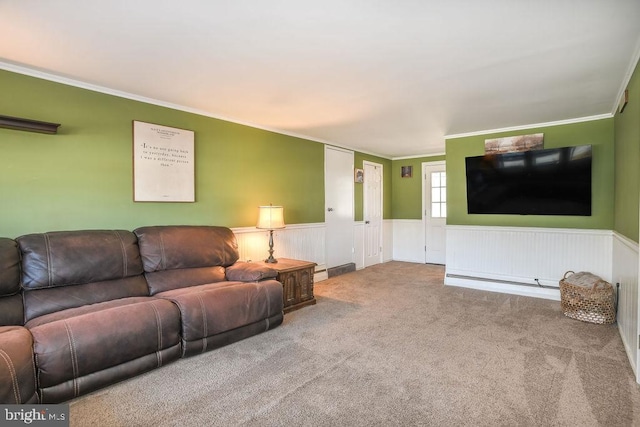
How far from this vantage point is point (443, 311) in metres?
3.68

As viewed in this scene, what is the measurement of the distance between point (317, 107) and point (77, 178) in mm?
2363

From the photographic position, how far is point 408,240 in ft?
23.1

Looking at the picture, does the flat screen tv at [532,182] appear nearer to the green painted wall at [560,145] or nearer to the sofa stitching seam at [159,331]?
the green painted wall at [560,145]

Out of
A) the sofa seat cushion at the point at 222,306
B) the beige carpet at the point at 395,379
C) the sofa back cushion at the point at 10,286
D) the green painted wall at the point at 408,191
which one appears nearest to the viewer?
the beige carpet at the point at 395,379

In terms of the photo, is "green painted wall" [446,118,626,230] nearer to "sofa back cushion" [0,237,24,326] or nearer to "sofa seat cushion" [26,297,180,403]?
"sofa seat cushion" [26,297,180,403]

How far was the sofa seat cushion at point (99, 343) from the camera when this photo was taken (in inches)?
74.1

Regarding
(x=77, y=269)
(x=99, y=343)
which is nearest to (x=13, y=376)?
(x=99, y=343)

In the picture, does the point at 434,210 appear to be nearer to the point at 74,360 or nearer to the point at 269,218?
the point at 269,218

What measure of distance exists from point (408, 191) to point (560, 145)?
120 inches

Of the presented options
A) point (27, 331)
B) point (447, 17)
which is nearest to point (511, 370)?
point (447, 17)

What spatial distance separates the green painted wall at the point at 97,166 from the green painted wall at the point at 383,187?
2272 millimetres

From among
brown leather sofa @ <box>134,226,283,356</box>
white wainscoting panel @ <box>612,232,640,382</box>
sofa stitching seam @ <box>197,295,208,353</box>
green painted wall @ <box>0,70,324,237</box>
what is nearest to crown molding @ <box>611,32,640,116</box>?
white wainscoting panel @ <box>612,232,640,382</box>

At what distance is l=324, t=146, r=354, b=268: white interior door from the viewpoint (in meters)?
5.52

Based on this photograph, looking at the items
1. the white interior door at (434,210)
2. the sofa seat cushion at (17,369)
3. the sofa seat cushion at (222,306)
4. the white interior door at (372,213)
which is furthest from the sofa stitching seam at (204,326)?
the white interior door at (434,210)
